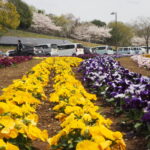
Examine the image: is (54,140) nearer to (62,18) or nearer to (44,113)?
(44,113)

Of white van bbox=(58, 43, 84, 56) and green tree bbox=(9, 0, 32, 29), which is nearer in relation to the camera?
white van bbox=(58, 43, 84, 56)

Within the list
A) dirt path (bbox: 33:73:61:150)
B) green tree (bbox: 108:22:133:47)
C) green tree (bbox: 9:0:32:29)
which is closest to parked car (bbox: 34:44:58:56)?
green tree (bbox: 9:0:32:29)

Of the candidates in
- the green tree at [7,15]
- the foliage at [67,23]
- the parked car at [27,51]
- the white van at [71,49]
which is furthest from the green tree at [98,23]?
the parked car at [27,51]

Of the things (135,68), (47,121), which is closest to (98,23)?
(135,68)

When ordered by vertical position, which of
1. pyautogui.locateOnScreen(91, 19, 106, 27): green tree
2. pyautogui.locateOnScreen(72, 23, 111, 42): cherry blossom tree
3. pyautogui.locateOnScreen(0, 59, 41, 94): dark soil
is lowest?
pyautogui.locateOnScreen(0, 59, 41, 94): dark soil

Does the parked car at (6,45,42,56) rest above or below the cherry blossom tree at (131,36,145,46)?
below

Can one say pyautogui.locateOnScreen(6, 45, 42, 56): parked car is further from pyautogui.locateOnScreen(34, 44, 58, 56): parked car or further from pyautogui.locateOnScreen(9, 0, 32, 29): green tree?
pyautogui.locateOnScreen(9, 0, 32, 29): green tree

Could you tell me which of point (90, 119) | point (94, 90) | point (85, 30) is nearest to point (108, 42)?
point (85, 30)

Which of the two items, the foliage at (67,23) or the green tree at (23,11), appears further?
the foliage at (67,23)

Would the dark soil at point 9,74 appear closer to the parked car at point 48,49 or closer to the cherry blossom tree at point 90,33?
the parked car at point 48,49

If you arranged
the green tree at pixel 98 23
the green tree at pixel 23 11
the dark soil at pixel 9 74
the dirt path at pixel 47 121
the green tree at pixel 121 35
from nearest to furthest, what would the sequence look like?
the dirt path at pixel 47 121 → the dark soil at pixel 9 74 → the green tree at pixel 23 11 → the green tree at pixel 121 35 → the green tree at pixel 98 23

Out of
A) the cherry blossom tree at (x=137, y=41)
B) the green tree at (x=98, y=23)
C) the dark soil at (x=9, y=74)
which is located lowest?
the dark soil at (x=9, y=74)

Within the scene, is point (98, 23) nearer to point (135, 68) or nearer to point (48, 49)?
point (48, 49)

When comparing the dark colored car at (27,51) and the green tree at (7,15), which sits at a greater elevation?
the green tree at (7,15)
